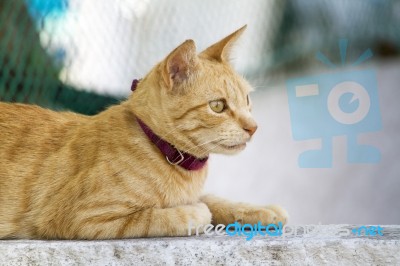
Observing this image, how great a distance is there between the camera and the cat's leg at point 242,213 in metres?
1.23

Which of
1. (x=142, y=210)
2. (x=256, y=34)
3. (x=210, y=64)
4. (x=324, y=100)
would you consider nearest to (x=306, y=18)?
(x=256, y=34)

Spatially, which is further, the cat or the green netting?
the green netting

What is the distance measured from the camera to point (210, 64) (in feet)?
4.08

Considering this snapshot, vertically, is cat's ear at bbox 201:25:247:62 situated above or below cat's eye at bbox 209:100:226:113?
above

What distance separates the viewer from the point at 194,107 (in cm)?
115

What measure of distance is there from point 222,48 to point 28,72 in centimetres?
75

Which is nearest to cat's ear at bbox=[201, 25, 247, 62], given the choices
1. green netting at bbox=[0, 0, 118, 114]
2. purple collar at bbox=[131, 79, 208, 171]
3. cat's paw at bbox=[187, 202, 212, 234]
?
purple collar at bbox=[131, 79, 208, 171]

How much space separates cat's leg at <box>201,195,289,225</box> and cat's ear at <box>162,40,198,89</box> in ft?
1.04

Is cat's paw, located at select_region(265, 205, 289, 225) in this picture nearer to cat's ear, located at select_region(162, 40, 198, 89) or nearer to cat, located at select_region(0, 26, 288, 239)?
cat, located at select_region(0, 26, 288, 239)

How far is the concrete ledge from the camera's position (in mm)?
1019

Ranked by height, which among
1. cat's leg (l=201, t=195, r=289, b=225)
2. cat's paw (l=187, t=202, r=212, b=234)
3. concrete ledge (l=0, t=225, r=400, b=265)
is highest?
cat's leg (l=201, t=195, r=289, b=225)

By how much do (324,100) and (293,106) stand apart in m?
0.10

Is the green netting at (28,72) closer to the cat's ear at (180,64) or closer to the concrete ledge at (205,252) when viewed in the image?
the cat's ear at (180,64)

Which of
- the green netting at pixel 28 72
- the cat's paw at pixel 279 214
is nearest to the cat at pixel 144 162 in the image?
the cat's paw at pixel 279 214
